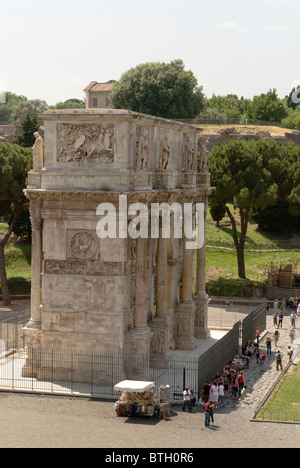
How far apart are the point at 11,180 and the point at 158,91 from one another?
54.8 m

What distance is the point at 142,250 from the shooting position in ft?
128

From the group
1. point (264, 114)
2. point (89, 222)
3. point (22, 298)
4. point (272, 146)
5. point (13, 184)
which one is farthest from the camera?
point (264, 114)

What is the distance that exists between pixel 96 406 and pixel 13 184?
24.2 meters

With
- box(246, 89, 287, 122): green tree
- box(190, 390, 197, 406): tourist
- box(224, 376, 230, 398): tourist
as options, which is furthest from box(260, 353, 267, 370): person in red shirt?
box(246, 89, 287, 122): green tree

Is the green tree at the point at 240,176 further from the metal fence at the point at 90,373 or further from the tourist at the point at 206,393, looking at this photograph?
the tourist at the point at 206,393

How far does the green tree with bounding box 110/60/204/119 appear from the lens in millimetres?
108500

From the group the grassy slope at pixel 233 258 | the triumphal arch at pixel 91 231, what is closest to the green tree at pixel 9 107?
the grassy slope at pixel 233 258

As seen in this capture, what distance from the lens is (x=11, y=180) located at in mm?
56438

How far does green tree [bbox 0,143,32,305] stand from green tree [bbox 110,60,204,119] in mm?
50603

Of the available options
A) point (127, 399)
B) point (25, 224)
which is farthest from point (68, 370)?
point (25, 224)

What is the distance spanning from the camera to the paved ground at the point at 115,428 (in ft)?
100

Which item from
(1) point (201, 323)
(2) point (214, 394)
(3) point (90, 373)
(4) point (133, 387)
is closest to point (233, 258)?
(1) point (201, 323)

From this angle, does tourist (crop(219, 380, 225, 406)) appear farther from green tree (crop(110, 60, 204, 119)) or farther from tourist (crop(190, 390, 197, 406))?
green tree (crop(110, 60, 204, 119))

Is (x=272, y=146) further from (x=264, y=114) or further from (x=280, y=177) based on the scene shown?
(x=264, y=114)
